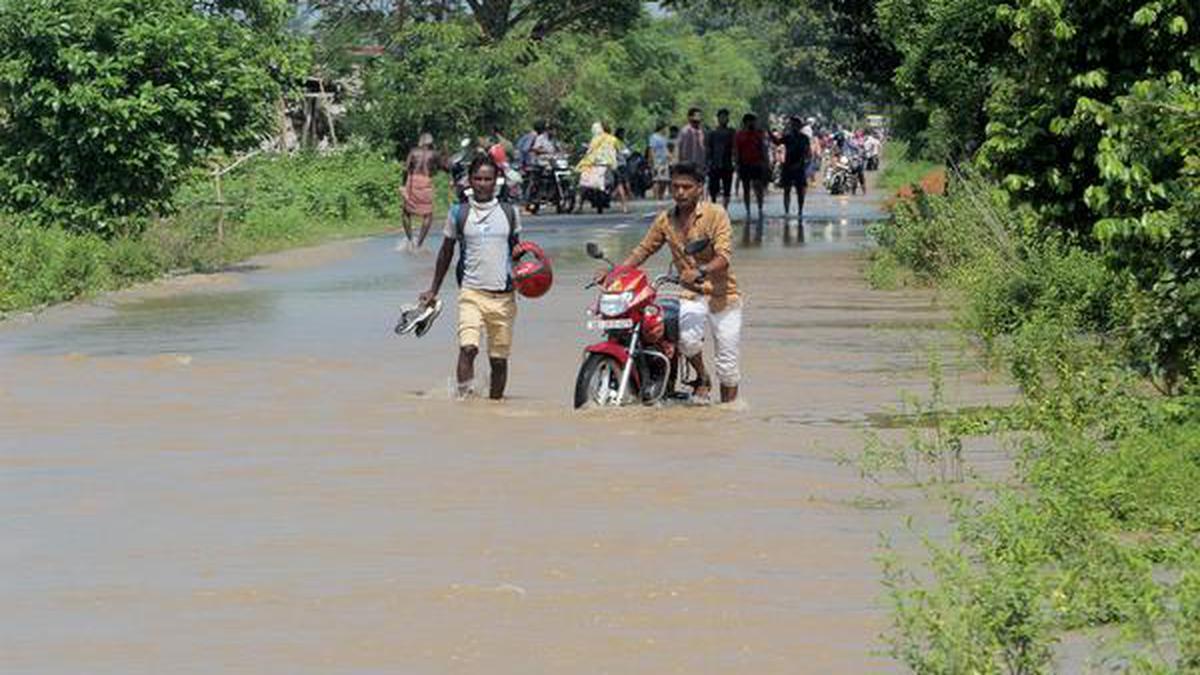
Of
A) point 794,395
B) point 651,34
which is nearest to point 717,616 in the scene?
point 794,395

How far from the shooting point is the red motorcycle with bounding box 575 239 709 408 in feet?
47.4

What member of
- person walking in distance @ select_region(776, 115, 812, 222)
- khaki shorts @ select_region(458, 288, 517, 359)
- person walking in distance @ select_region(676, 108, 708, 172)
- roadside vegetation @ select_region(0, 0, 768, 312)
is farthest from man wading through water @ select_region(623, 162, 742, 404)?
person walking in distance @ select_region(776, 115, 812, 222)

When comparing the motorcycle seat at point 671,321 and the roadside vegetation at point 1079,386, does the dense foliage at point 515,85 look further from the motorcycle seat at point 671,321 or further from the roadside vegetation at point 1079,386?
the motorcycle seat at point 671,321

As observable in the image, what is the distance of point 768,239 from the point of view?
3434cm

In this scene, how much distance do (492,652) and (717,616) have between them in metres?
0.94

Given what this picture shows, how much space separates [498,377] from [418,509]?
4.41 meters

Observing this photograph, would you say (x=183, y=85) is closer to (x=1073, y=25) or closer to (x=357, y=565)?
(x=1073, y=25)

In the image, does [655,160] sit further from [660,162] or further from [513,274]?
[513,274]

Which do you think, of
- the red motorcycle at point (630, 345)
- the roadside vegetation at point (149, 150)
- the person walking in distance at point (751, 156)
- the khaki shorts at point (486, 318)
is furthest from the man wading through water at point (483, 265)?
the person walking in distance at point (751, 156)

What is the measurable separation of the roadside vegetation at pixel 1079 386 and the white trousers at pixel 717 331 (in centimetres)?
133

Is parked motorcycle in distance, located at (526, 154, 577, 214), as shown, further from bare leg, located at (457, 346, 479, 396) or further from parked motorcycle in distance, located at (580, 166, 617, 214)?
bare leg, located at (457, 346, 479, 396)

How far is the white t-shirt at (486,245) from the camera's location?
15.5m

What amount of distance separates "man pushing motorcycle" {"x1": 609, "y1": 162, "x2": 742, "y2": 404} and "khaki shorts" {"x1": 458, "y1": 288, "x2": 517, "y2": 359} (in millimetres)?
1137

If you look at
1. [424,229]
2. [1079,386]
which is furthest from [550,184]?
[1079,386]
